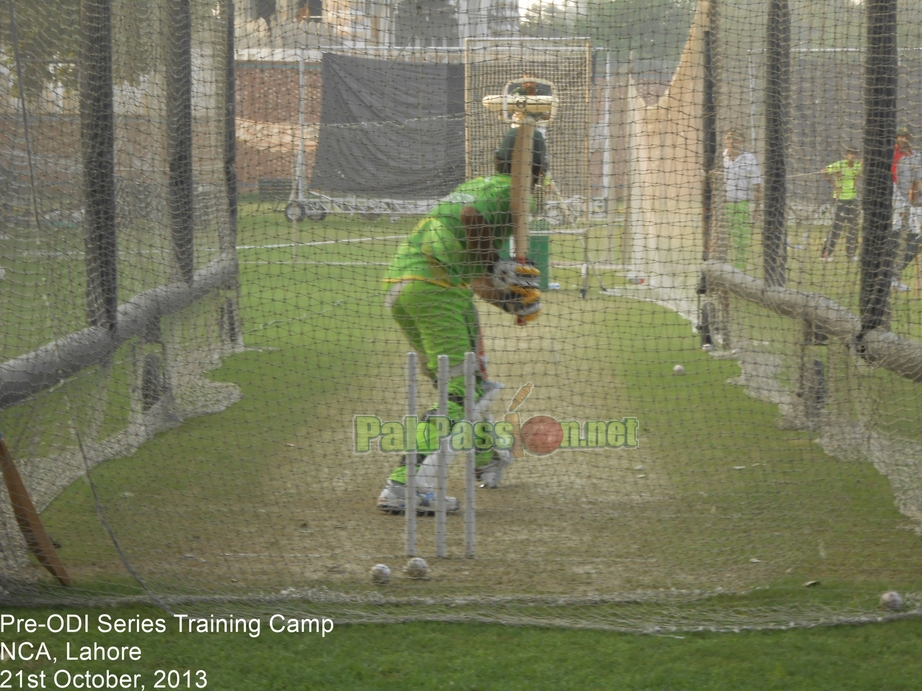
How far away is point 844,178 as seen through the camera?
5.27m

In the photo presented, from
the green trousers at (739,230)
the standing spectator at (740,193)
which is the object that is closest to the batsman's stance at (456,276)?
the standing spectator at (740,193)

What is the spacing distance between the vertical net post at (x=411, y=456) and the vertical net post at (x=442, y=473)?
100 mm

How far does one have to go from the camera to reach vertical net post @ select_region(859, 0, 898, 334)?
4.56 metres

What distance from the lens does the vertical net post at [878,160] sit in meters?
4.56

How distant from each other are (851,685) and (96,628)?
2.51 m

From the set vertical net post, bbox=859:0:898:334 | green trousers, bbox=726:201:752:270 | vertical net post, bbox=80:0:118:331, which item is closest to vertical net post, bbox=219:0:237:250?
vertical net post, bbox=80:0:118:331

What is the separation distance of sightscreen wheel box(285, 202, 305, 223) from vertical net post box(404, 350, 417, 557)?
2.23 metres

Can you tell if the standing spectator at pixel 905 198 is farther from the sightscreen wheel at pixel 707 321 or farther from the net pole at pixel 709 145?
the sightscreen wheel at pixel 707 321

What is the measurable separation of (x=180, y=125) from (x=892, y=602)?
473 cm

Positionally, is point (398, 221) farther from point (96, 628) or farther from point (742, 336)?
point (96, 628)

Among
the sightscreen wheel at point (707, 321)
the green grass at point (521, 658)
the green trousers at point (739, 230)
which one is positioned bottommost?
the green grass at point (521, 658)

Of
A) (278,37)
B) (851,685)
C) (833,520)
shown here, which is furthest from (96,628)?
(278,37)

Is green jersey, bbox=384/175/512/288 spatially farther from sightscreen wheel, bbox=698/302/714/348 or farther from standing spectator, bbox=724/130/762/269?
sightscreen wheel, bbox=698/302/714/348

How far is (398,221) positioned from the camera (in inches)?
251
